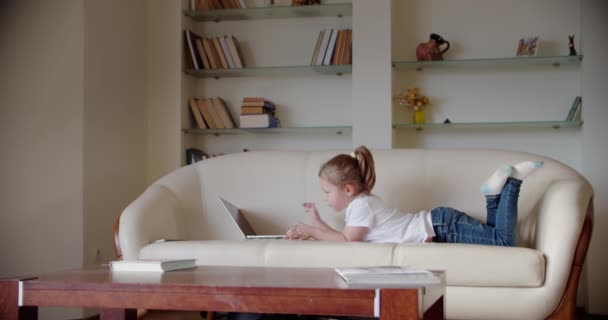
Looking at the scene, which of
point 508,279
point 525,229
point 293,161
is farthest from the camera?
point 293,161

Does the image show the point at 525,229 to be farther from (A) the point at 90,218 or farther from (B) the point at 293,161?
(A) the point at 90,218

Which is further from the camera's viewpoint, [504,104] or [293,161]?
[504,104]

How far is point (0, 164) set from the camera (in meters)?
3.99

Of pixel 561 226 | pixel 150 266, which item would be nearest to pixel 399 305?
pixel 150 266

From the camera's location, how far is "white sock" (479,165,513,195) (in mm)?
3072

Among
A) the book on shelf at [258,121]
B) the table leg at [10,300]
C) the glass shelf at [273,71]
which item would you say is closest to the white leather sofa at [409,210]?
the book on shelf at [258,121]

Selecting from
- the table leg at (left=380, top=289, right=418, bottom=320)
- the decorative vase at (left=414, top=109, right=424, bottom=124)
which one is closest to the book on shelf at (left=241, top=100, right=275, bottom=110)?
the decorative vase at (left=414, top=109, right=424, bottom=124)

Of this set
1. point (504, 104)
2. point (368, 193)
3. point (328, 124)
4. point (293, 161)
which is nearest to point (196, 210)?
point (293, 161)

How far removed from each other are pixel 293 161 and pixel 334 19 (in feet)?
4.86

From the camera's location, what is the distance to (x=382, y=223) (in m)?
3.30

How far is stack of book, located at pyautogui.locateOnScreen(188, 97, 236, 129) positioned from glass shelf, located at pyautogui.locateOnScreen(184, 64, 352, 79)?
18 centimetres

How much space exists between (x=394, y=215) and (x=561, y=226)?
77 centimetres

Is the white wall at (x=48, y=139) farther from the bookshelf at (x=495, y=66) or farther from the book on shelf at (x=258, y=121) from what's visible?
the bookshelf at (x=495, y=66)

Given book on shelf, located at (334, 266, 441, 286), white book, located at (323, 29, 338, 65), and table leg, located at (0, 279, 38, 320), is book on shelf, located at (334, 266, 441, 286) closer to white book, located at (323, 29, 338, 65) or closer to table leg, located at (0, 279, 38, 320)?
table leg, located at (0, 279, 38, 320)
